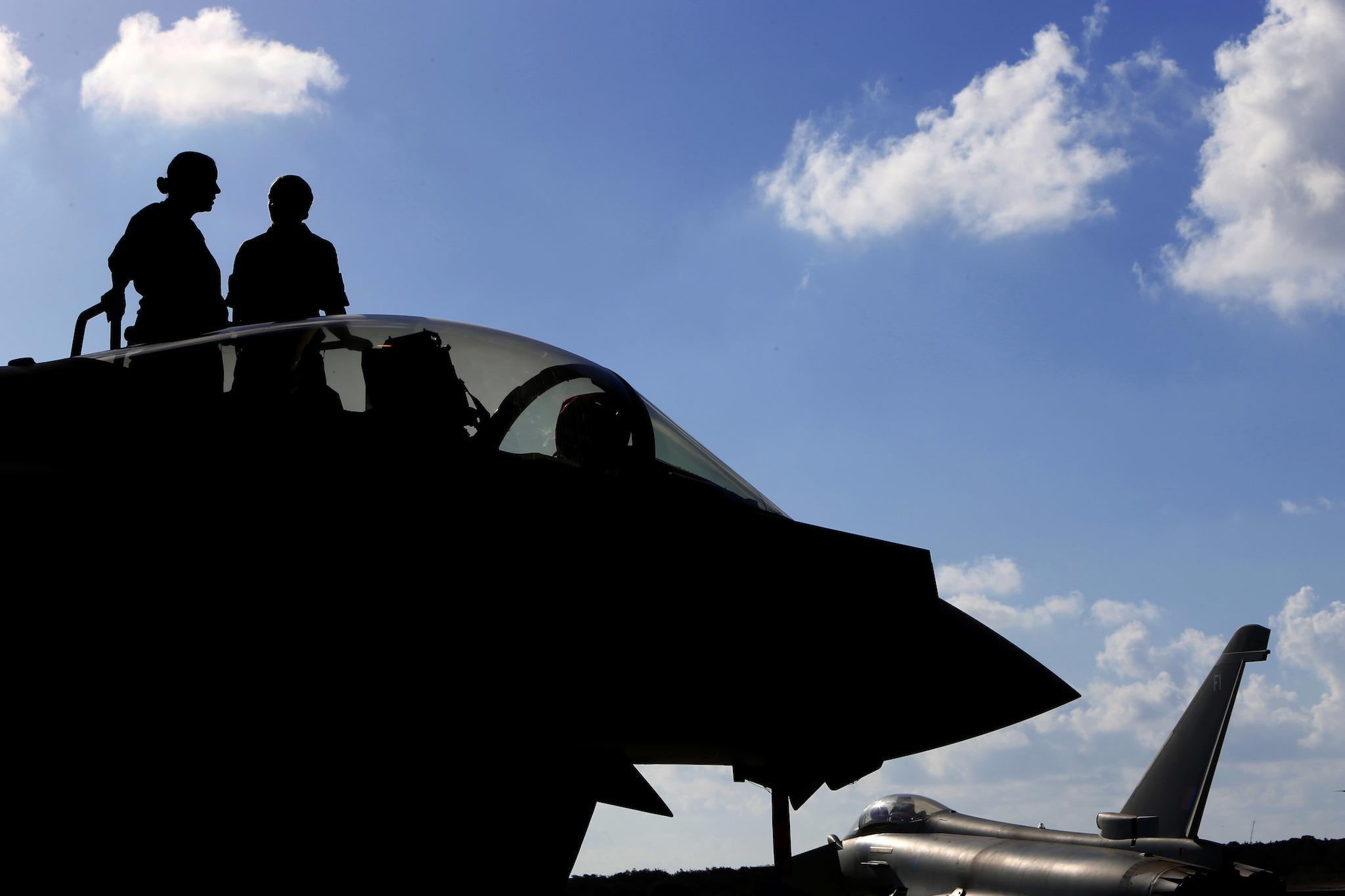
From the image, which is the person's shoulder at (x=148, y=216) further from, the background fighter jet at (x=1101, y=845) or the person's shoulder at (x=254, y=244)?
the background fighter jet at (x=1101, y=845)

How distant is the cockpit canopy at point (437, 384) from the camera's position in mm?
4020

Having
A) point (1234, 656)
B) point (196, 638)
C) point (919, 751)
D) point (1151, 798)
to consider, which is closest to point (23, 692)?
point (196, 638)

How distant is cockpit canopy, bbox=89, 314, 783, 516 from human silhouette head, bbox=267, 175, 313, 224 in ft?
7.70

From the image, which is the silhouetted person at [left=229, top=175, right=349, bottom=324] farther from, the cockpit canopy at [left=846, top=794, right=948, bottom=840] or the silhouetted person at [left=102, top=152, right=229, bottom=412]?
the cockpit canopy at [left=846, top=794, right=948, bottom=840]

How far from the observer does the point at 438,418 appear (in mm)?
4008

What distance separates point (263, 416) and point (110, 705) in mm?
995

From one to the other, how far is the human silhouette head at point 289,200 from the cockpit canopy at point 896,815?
28.0 metres

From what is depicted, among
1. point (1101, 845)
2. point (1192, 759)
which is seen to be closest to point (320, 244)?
point (1101, 845)

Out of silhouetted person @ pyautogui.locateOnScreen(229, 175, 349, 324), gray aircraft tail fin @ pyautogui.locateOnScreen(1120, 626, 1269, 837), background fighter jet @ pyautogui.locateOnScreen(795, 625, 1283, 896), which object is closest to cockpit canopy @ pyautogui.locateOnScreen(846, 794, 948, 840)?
background fighter jet @ pyautogui.locateOnScreen(795, 625, 1283, 896)

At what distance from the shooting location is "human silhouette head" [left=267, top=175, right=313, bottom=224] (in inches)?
255

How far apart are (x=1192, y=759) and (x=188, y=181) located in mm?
31562

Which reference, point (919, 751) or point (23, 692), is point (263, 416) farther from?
point (919, 751)

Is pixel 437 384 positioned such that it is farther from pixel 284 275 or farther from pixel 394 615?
pixel 284 275

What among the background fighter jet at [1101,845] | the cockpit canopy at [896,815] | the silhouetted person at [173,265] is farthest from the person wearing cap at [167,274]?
the cockpit canopy at [896,815]
